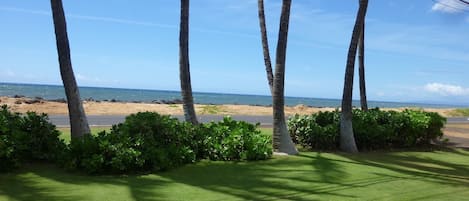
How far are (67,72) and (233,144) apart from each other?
146 inches

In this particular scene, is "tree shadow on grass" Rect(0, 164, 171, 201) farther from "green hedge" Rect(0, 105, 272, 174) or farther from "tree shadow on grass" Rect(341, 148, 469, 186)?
"tree shadow on grass" Rect(341, 148, 469, 186)

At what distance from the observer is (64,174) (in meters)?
8.59

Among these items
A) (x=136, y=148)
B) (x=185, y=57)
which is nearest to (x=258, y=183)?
(x=136, y=148)

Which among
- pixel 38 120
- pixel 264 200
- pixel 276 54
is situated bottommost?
pixel 264 200

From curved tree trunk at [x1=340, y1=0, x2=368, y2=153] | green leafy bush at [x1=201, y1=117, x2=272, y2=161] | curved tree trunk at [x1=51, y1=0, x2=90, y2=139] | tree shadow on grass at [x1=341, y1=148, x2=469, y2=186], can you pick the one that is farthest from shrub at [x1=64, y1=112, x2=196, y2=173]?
curved tree trunk at [x1=340, y1=0, x2=368, y2=153]

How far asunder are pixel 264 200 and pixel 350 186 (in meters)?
1.93

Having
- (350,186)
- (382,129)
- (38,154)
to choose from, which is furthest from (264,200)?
(382,129)

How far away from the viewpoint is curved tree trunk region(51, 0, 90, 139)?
9.80 meters

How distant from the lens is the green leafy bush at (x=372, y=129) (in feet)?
43.8

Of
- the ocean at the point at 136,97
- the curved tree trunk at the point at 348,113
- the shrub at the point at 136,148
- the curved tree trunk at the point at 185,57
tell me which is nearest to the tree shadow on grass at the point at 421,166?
the curved tree trunk at the point at 348,113

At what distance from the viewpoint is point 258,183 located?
27.8 ft

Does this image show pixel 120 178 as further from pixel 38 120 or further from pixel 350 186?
pixel 350 186

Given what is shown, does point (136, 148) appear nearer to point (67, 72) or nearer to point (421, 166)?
point (67, 72)

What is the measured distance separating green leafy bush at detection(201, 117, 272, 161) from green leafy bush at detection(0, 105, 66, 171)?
3050 mm
